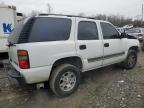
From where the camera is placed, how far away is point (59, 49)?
4109 mm

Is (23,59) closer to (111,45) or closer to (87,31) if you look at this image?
(87,31)

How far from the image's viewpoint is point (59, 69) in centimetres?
421

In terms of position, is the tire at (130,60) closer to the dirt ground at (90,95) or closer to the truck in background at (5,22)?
the dirt ground at (90,95)

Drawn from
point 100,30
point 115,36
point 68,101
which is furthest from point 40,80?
point 115,36

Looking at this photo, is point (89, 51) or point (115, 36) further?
point (115, 36)

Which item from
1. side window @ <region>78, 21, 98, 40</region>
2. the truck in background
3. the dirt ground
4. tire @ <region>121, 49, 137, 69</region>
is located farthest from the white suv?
the truck in background

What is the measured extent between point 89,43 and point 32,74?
177 centimetres

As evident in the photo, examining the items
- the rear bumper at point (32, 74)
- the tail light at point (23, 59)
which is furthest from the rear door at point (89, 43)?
the tail light at point (23, 59)

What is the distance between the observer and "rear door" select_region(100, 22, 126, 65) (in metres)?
5.35

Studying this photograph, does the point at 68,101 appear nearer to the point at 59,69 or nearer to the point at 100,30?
the point at 59,69

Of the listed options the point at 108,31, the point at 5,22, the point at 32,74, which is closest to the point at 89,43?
the point at 108,31

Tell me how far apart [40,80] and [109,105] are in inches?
63.8

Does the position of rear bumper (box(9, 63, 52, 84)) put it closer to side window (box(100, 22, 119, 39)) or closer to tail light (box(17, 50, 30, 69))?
tail light (box(17, 50, 30, 69))

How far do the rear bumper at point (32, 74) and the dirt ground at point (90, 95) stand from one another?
1.11ft
